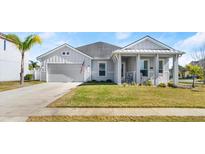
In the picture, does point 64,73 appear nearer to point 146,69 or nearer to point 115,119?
point 146,69

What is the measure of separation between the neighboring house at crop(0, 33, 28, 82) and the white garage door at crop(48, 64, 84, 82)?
5194 mm

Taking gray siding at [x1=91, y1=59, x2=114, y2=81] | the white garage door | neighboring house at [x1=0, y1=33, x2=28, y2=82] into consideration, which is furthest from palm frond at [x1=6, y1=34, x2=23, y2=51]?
gray siding at [x1=91, y1=59, x2=114, y2=81]

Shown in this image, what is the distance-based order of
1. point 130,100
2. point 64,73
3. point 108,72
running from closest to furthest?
point 130,100
point 108,72
point 64,73

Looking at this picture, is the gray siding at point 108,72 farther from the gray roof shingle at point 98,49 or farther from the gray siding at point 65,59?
the gray roof shingle at point 98,49

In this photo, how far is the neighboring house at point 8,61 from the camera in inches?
843

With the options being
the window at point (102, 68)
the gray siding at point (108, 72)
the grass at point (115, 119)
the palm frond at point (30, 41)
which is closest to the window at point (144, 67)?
the gray siding at point (108, 72)

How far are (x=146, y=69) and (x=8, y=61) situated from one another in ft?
54.7

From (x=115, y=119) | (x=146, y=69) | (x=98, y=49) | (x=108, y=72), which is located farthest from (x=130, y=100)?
(x=98, y=49)

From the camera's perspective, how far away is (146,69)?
18250 millimetres

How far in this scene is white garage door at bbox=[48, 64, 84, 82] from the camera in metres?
22.5
